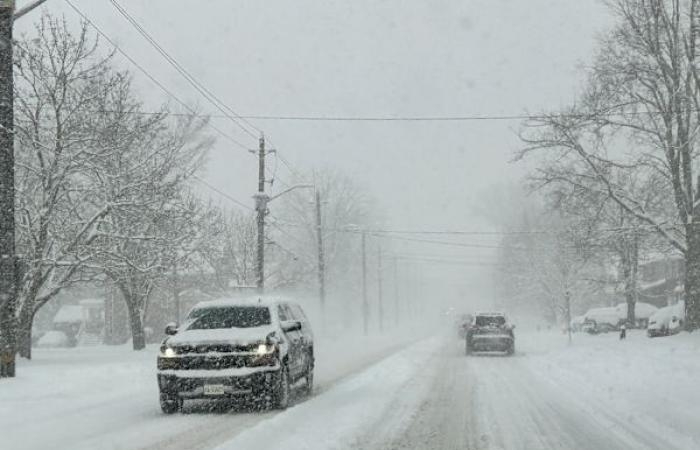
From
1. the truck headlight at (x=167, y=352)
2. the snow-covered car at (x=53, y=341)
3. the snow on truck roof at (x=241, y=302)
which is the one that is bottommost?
the snow-covered car at (x=53, y=341)

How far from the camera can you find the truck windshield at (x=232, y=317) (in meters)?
14.0

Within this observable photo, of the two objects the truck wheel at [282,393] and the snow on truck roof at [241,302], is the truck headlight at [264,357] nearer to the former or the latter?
the truck wheel at [282,393]

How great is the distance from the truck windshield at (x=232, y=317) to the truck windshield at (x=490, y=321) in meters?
18.3

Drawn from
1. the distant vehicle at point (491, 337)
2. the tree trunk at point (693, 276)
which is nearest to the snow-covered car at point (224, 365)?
the distant vehicle at point (491, 337)

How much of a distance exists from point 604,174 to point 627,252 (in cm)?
1707

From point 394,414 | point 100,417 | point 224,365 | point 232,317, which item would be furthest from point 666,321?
point 100,417

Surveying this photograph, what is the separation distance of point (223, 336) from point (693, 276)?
22.1m

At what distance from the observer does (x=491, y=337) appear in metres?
30.6

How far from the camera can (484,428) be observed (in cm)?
1043

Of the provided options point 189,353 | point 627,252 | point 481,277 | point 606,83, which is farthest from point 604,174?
point 481,277

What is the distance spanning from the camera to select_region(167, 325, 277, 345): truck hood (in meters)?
12.5

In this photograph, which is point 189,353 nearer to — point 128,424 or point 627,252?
point 128,424

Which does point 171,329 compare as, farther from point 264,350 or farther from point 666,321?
point 666,321

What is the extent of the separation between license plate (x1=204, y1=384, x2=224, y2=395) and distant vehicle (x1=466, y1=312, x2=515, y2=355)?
19.6 m
